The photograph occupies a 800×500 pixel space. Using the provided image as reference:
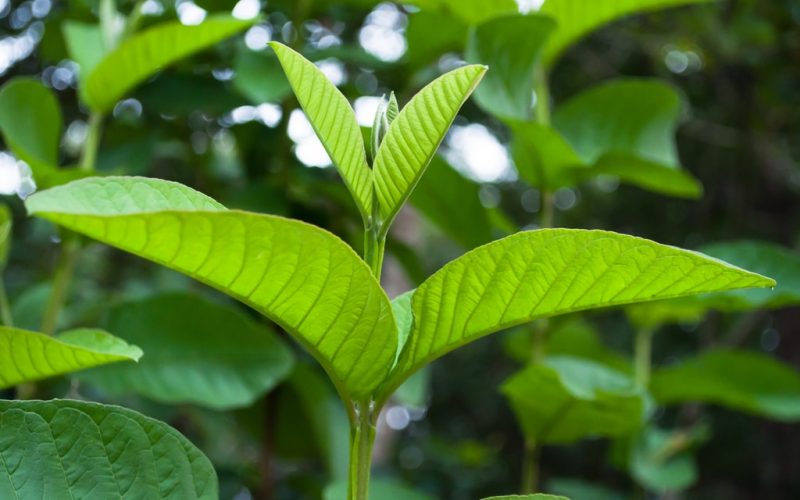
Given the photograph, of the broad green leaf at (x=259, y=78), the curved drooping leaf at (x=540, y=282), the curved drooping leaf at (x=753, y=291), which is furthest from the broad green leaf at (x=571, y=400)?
the broad green leaf at (x=259, y=78)

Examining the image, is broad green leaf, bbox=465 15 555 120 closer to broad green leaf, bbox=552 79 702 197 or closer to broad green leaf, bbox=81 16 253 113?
broad green leaf, bbox=552 79 702 197

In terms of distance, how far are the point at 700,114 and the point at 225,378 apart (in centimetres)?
294

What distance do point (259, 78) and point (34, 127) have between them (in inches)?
14.1

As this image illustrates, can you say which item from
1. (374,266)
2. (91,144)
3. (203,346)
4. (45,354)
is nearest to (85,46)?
(91,144)

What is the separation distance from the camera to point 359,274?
0.57 metres

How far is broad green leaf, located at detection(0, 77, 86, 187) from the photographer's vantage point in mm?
1038

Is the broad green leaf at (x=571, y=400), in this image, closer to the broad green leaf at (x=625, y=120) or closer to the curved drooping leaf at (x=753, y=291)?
the curved drooping leaf at (x=753, y=291)

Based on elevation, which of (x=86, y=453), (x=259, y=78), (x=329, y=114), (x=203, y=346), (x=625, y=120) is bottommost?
(x=86, y=453)

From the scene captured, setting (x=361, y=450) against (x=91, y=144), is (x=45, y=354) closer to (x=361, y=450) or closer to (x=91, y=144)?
→ (x=361, y=450)

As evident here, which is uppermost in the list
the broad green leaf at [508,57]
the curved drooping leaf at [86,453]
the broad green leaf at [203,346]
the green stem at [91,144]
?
the broad green leaf at [508,57]

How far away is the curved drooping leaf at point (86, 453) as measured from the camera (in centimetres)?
62

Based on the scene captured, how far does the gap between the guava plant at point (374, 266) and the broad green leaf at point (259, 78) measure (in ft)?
2.18

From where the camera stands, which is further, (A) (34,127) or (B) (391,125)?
(A) (34,127)

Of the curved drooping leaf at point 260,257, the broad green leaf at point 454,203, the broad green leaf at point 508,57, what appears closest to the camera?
the curved drooping leaf at point 260,257
